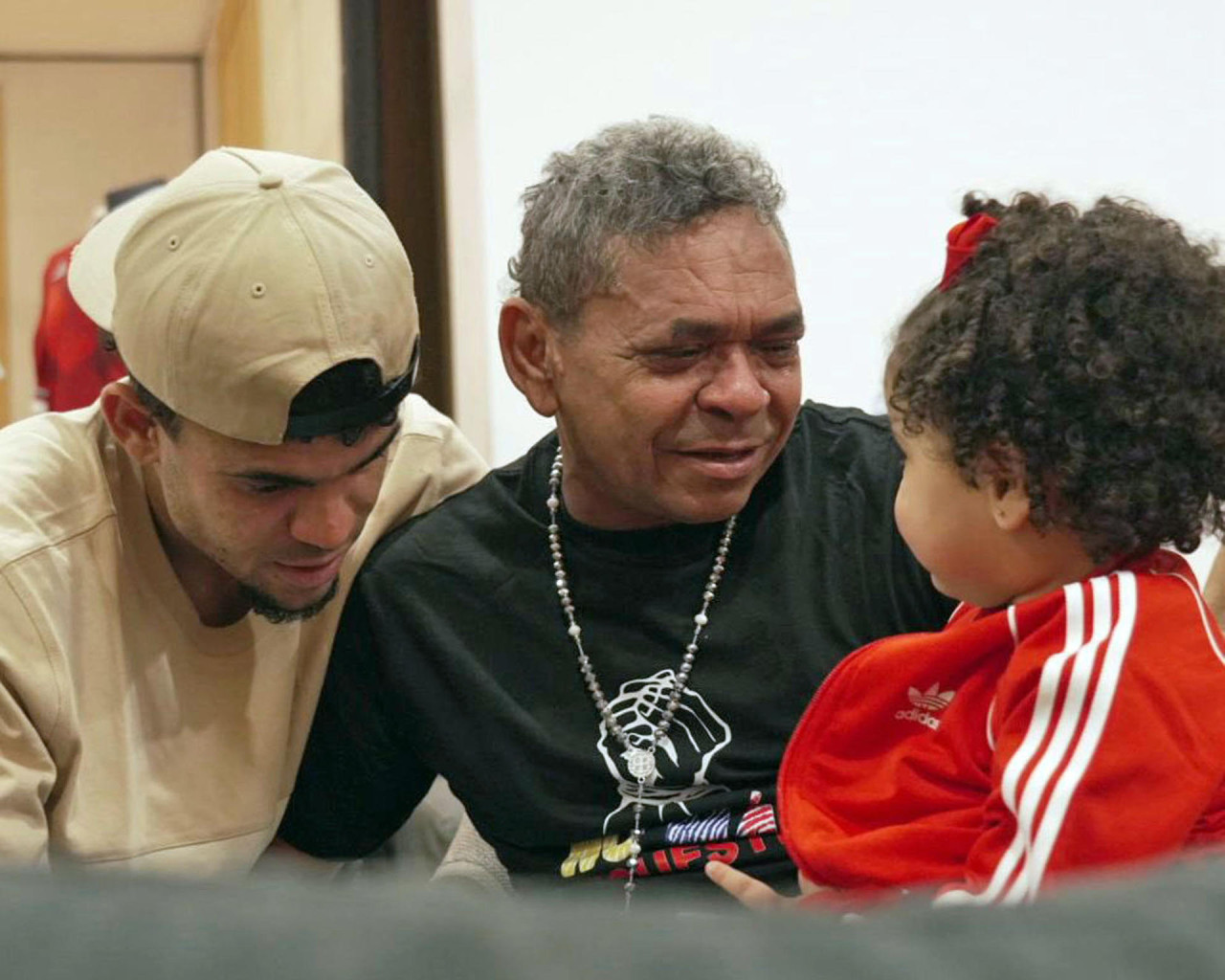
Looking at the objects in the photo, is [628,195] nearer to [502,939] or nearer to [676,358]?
[676,358]

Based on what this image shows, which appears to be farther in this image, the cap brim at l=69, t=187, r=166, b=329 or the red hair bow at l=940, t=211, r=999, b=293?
the cap brim at l=69, t=187, r=166, b=329

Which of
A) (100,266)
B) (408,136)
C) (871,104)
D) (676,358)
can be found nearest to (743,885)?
(676,358)

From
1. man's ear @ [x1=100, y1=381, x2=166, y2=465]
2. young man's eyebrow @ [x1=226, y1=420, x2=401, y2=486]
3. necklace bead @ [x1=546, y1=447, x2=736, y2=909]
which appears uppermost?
man's ear @ [x1=100, y1=381, x2=166, y2=465]

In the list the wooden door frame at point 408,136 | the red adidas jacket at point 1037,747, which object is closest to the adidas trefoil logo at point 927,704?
the red adidas jacket at point 1037,747

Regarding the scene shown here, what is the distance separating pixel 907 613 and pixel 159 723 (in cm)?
67

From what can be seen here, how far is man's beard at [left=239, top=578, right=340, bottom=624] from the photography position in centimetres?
146

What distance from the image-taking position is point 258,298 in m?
1.36

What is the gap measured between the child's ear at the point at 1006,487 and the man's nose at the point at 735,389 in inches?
14.5

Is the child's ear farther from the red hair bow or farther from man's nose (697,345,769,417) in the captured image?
man's nose (697,345,769,417)

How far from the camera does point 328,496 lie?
1435mm

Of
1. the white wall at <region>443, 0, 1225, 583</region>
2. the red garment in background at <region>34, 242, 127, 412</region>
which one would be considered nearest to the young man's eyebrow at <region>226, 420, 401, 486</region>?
the white wall at <region>443, 0, 1225, 583</region>

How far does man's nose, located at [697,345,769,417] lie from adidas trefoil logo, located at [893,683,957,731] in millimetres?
351

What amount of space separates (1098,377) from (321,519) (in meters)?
0.69

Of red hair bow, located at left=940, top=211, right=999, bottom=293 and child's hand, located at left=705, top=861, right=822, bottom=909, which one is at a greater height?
red hair bow, located at left=940, top=211, right=999, bottom=293
